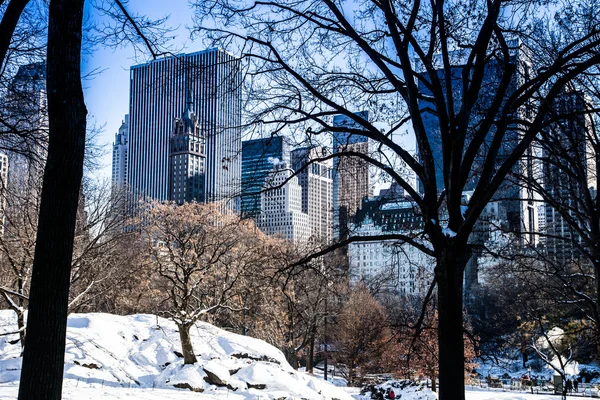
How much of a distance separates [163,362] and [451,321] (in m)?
15.0

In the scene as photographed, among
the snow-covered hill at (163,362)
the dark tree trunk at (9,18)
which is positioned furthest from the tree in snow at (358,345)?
the dark tree trunk at (9,18)

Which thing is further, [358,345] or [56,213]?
[358,345]

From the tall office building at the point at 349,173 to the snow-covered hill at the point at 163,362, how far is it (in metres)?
7.64

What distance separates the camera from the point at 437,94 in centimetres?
647

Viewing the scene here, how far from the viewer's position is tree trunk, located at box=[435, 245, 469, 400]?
18.9 feet

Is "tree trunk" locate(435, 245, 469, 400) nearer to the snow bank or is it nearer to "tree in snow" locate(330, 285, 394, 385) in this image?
the snow bank

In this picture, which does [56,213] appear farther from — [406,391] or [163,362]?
[406,391]

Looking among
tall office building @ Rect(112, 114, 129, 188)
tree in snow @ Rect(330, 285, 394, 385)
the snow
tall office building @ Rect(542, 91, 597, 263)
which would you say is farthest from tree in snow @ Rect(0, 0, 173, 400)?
tall office building @ Rect(112, 114, 129, 188)

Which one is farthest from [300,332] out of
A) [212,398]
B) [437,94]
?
[437,94]

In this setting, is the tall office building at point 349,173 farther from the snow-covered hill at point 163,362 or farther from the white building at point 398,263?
the snow-covered hill at point 163,362

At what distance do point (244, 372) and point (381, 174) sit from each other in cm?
1183

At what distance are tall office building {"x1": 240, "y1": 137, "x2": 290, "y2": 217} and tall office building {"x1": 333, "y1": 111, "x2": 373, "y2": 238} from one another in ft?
2.79

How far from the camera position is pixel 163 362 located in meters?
19.0

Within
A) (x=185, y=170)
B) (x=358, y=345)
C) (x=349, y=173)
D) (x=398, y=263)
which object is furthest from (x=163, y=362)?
(x=185, y=170)
